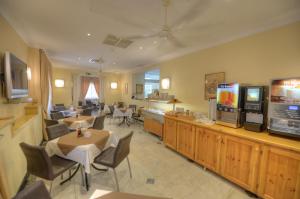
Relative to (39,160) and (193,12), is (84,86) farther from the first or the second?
(193,12)

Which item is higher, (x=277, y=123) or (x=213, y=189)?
(x=277, y=123)

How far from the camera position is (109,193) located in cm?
111

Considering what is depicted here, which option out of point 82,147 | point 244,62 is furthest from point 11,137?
point 244,62

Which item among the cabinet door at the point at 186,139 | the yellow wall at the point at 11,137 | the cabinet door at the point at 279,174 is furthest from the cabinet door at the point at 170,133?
the yellow wall at the point at 11,137

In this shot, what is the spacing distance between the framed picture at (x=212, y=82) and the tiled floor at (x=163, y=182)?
1.67 metres

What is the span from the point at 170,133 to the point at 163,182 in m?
1.41

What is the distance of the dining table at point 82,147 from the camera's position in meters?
1.98

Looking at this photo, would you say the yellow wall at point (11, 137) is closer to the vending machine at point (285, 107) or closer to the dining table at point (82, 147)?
the dining table at point (82, 147)

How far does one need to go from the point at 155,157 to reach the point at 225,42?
10.1 feet

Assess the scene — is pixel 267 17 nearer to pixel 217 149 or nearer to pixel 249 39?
pixel 249 39

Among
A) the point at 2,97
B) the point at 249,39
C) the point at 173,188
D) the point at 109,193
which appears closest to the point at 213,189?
the point at 173,188

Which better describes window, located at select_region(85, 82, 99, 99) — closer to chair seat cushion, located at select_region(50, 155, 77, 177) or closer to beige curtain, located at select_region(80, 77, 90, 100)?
beige curtain, located at select_region(80, 77, 90, 100)

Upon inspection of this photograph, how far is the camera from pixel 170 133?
368 centimetres

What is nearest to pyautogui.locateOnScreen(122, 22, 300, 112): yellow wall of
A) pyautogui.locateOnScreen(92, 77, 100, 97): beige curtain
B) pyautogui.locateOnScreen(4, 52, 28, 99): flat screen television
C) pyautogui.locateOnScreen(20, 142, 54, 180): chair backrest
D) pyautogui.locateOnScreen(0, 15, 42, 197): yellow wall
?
pyautogui.locateOnScreen(20, 142, 54, 180): chair backrest
